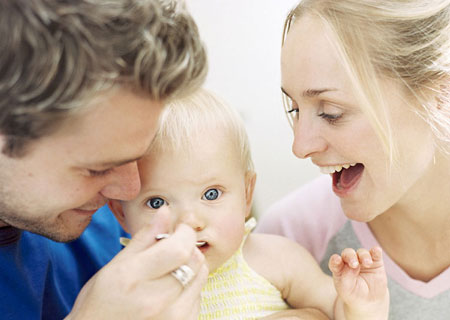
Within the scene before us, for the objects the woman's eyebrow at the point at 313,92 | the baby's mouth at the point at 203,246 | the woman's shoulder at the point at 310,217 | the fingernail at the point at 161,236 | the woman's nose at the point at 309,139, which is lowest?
the woman's shoulder at the point at 310,217

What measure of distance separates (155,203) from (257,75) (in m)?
1.76

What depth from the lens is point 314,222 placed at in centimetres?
180

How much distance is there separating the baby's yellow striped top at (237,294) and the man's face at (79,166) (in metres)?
0.34

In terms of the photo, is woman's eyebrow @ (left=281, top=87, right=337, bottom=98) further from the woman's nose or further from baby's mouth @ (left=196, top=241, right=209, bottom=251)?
baby's mouth @ (left=196, top=241, right=209, bottom=251)

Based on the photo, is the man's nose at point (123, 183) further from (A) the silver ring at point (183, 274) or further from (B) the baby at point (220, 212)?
(A) the silver ring at point (183, 274)

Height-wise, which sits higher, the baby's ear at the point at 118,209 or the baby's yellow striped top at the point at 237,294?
the baby's ear at the point at 118,209

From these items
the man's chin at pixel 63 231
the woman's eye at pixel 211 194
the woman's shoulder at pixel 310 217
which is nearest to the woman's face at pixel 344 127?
the woman's eye at pixel 211 194

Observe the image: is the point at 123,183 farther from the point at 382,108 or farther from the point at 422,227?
the point at 422,227

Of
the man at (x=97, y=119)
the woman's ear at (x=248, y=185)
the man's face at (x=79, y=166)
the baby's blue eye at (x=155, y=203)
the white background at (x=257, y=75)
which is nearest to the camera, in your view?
the man at (x=97, y=119)

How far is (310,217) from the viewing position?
1.82 m

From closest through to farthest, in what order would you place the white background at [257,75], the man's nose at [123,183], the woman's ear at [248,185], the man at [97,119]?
the man at [97,119], the man's nose at [123,183], the woman's ear at [248,185], the white background at [257,75]

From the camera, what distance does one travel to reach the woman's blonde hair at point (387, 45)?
1.23 metres

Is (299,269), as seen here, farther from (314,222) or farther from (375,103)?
(375,103)

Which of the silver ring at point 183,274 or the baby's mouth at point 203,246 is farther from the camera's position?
the baby's mouth at point 203,246
